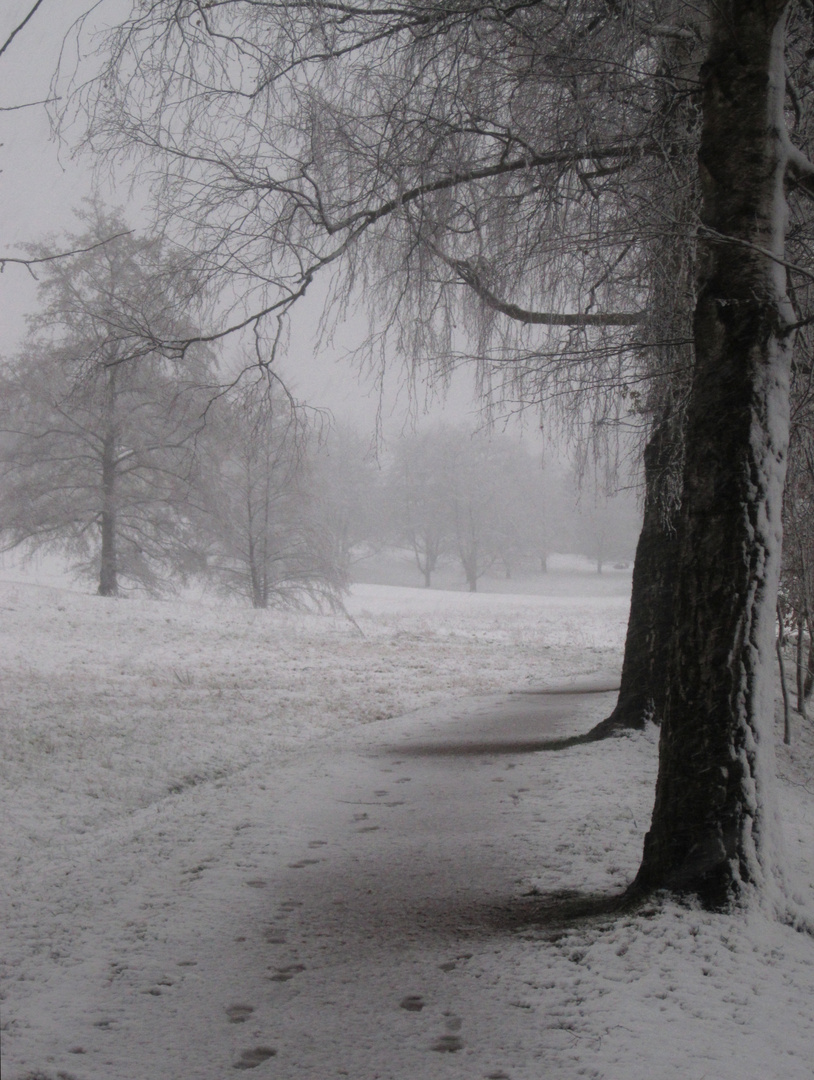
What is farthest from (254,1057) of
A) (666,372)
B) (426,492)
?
(426,492)

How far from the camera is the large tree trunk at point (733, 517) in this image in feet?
11.6

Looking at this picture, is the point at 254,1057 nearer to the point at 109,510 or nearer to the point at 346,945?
the point at 346,945

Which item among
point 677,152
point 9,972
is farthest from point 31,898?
point 677,152

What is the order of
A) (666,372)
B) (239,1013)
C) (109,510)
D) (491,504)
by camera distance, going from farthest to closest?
(491,504), (109,510), (666,372), (239,1013)

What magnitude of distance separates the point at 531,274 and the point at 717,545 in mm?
3249

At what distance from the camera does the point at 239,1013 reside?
298cm

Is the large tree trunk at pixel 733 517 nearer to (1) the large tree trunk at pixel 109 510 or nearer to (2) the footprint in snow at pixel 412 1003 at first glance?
(2) the footprint in snow at pixel 412 1003

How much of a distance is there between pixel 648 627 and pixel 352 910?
4550mm

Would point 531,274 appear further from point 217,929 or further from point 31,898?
point 31,898

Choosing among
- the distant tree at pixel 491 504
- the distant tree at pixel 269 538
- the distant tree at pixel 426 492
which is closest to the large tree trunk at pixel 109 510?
the distant tree at pixel 269 538

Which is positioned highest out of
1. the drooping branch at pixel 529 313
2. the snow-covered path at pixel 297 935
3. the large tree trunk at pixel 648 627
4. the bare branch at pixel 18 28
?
the drooping branch at pixel 529 313

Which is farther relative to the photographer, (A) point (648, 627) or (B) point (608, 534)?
(B) point (608, 534)

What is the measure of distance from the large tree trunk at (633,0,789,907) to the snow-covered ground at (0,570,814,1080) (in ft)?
1.12

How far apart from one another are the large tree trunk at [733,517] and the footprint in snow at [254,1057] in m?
1.84
